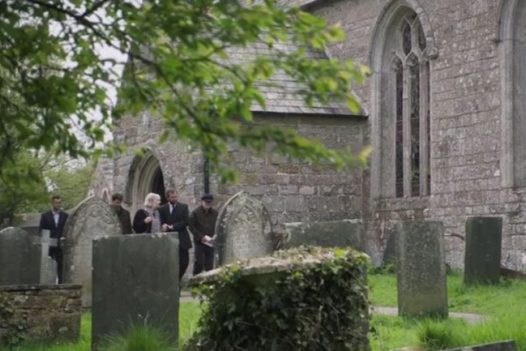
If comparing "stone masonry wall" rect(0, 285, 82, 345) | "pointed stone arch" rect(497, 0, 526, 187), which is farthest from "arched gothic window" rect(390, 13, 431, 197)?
"stone masonry wall" rect(0, 285, 82, 345)

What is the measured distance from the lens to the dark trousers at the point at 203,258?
51.2 ft

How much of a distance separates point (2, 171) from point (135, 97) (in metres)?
0.95

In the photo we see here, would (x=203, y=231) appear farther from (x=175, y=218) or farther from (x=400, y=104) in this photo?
(x=400, y=104)

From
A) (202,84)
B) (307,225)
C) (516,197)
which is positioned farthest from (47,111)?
(516,197)

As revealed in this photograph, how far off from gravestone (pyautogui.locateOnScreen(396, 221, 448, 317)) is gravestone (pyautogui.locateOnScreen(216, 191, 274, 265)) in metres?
2.88

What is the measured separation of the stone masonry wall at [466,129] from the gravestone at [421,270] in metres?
5.45

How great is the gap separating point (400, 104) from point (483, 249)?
6.72m

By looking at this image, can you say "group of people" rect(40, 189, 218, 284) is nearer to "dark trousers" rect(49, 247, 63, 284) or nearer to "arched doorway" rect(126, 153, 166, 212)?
"dark trousers" rect(49, 247, 63, 284)

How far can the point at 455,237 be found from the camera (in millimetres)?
17797

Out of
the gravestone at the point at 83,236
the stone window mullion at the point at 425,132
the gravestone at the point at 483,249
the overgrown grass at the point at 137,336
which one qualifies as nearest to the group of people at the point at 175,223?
the gravestone at the point at 83,236

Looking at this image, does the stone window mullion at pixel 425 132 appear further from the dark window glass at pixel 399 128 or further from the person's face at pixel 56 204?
the person's face at pixel 56 204

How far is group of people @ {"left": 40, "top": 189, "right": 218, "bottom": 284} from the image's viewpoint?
15.4 m

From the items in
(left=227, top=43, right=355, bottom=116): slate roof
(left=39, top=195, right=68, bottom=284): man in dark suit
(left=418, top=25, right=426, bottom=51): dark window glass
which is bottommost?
(left=39, top=195, right=68, bottom=284): man in dark suit

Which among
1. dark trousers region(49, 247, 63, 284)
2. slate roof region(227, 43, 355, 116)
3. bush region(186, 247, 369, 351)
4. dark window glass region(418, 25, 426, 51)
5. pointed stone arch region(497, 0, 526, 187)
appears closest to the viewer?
bush region(186, 247, 369, 351)
